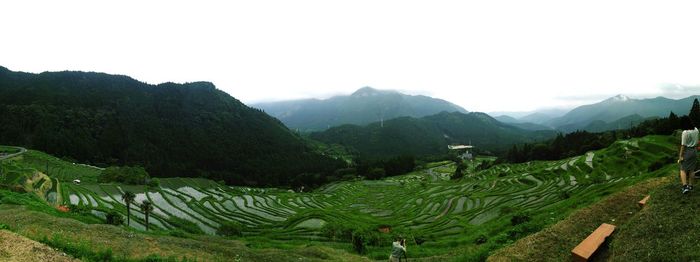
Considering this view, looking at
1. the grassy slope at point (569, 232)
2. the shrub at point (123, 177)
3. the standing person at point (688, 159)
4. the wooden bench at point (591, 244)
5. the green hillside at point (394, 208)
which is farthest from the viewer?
the shrub at point (123, 177)

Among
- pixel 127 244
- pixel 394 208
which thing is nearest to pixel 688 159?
pixel 127 244

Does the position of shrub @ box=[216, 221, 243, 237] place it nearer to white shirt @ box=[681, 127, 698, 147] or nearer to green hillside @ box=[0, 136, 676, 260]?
green hillside @ box=[0, 136, 676, 260]

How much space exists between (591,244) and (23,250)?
75.8 ft

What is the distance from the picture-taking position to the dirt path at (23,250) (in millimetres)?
14148

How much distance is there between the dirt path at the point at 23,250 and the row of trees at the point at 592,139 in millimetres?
113442

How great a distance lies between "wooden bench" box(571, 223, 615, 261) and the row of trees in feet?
317

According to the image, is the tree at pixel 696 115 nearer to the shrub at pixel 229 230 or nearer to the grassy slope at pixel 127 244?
the grassy slope at pixel 127 244


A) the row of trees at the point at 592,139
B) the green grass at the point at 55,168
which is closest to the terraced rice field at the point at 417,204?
the row of trees at the point at 592,139

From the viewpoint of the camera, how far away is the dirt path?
14148 mm

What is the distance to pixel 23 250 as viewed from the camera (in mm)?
14867

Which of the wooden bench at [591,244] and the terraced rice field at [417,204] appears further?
the terraced rice field at [417,204]

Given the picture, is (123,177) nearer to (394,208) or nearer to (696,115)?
(394,208)

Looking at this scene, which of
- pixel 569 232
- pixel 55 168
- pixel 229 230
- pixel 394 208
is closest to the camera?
pixel 569 232

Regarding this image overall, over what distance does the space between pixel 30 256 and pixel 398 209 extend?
83699 mm
